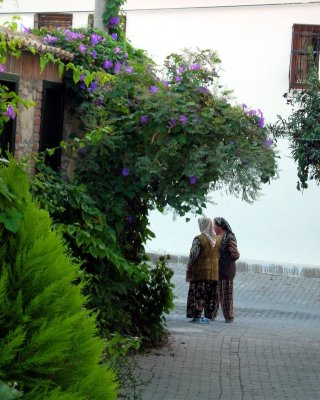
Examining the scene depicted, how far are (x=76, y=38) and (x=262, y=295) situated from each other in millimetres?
10062

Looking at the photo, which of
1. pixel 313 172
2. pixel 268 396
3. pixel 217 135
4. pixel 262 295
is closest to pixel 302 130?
pixel 313 172

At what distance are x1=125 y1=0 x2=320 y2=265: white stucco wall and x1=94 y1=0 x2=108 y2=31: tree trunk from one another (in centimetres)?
1126

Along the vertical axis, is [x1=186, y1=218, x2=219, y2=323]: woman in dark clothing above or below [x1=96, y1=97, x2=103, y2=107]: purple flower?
below

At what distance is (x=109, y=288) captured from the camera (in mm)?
12320

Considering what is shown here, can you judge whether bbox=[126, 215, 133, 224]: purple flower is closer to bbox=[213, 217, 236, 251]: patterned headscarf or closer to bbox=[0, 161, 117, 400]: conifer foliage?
bbox=[213, 217, 236, 251]: patterned headscarf

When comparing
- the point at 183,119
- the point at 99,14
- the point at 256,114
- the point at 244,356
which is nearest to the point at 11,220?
the point at 183,119

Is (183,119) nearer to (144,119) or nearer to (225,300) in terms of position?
(144,119)

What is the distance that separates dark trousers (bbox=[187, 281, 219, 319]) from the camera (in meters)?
17.1

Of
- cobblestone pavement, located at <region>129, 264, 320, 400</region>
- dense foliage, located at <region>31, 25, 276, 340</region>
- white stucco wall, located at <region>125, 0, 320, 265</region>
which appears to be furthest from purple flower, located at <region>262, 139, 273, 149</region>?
white stucco wall, located at <region>125, 0, 320, 265</region>

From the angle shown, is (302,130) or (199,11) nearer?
(302,130)

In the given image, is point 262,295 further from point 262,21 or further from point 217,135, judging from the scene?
point 217,135

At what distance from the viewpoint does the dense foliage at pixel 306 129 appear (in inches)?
531

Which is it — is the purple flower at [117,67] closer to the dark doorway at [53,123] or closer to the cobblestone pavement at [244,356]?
the dark doorway at [53,123]

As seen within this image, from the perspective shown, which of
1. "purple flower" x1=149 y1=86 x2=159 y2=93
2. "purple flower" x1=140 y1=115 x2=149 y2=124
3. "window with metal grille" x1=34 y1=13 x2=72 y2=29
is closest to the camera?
"purple flower" x1=140 y1=115 x2=149 y2=124
